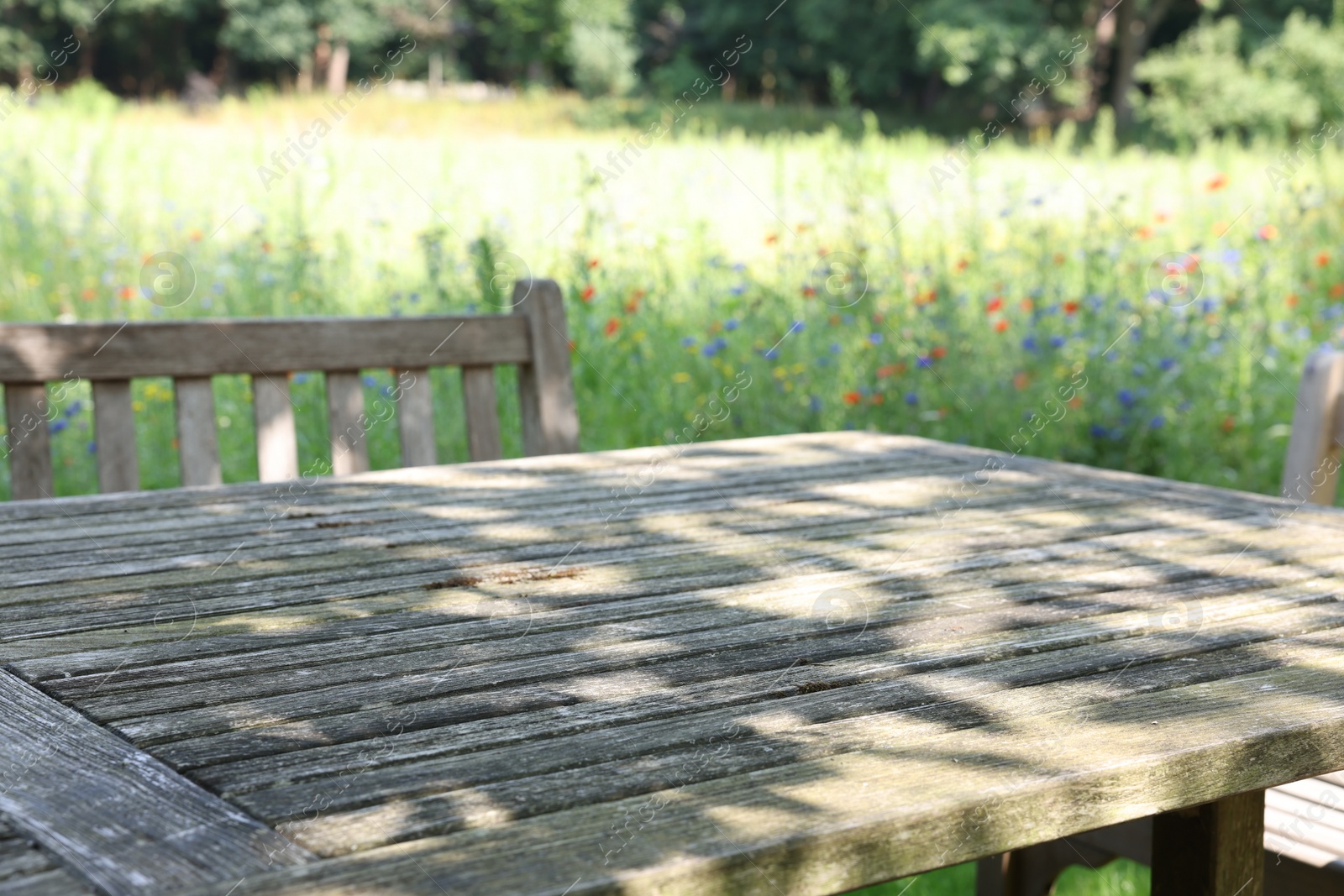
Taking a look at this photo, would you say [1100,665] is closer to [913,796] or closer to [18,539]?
[913,796]

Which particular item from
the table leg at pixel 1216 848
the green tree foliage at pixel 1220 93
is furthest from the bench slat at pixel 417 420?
the green tree foliage at pixel 1220 93

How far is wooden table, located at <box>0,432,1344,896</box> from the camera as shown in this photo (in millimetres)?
852

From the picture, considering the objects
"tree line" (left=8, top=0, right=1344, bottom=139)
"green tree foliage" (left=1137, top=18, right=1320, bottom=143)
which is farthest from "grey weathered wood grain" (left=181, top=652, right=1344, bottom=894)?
"green tree foliage" (left=1137, top=18, right=1320, bottom=143)

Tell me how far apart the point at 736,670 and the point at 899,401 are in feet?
11.1

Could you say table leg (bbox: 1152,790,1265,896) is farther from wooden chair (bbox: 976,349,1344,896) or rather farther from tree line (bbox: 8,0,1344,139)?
tree line (bbox: 8,0,1344,139)

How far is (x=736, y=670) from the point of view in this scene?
1190mm

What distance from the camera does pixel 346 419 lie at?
2.41 m

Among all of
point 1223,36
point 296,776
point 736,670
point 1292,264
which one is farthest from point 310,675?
point 1223,36

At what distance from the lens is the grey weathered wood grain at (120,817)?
80 cm

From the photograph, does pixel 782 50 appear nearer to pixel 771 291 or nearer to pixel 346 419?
pixel 771 291

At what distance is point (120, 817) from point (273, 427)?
1.49 m

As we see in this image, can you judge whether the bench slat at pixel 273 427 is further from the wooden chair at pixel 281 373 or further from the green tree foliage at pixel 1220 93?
the green tree foliage at pixel 1220 93

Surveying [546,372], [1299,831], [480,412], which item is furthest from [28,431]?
[1299,831]

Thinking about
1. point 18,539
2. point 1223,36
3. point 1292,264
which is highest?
point 1223,36
